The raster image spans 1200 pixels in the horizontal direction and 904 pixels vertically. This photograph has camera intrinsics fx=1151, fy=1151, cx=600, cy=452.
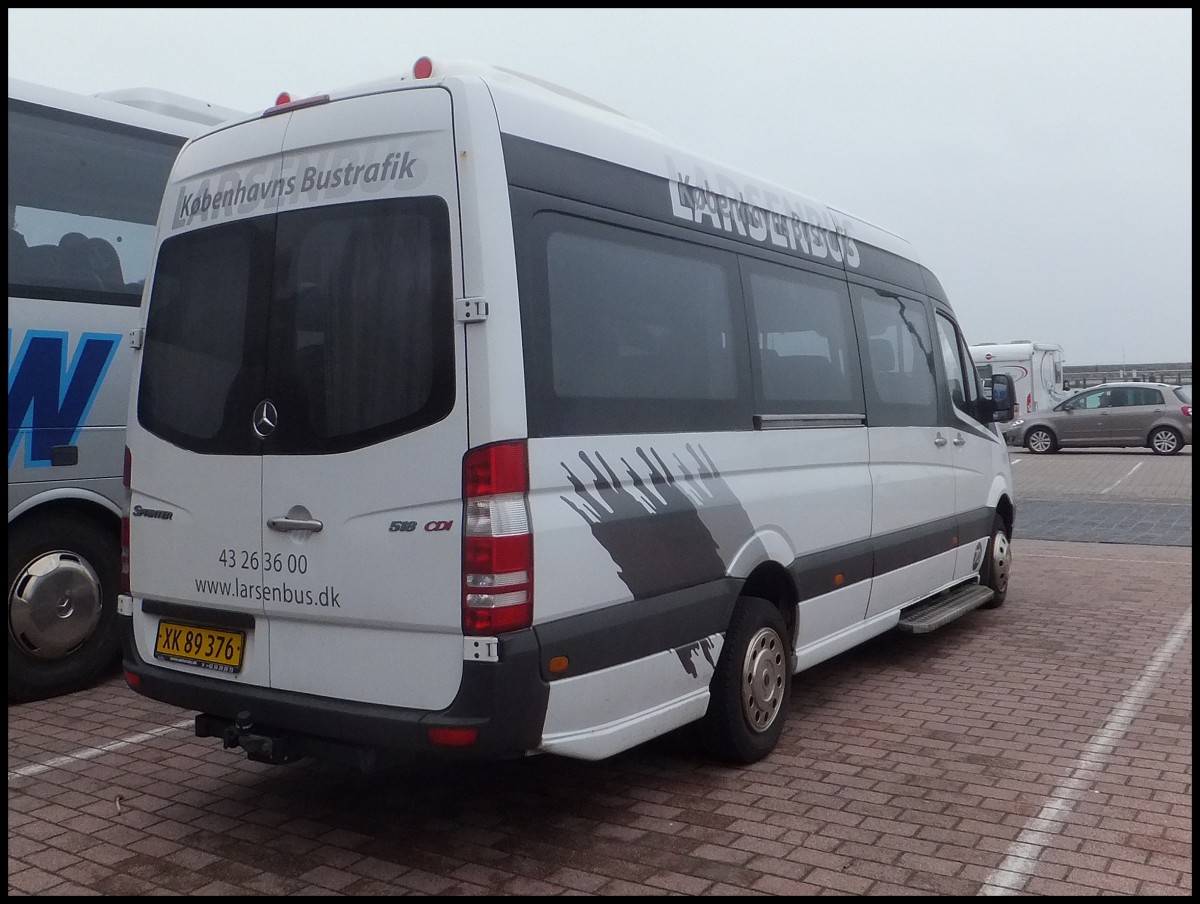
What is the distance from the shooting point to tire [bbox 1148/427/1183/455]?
82.0 feet

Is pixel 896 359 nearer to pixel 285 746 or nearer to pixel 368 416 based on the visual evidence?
pixel 368 416

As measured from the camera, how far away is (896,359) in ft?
22.7

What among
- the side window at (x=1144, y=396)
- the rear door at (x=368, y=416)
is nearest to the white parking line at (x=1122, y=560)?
the rear door at (x=368, y=416)

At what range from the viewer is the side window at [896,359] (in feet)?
21.4

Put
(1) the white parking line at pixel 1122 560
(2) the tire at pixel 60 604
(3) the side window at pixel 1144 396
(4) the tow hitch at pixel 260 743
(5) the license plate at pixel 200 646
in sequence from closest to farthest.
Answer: (4) the tow hitch at pixel 260 743, (5) the license plate at pixel 200 646, (2) the tire at pixel 60 604, (1) the white parking line at pixel 1122 560, (3) the side window at pixel 1144 396

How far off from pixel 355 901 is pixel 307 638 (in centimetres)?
89

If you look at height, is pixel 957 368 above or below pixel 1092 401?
below

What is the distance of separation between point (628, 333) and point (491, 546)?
1171 mm

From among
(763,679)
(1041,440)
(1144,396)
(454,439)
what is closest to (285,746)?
(454,439)

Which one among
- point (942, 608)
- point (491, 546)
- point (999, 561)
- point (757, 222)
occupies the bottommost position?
point (942, 608)

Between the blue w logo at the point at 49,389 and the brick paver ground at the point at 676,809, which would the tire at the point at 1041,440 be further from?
the blue w logo at the point at 49,389

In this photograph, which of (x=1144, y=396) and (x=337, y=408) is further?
(x=1144, y=396)

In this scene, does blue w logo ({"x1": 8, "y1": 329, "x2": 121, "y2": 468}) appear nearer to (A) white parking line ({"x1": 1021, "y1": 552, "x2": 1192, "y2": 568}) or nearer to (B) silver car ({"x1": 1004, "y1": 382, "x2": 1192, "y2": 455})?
(A) white parking line ({"x1": 1021, "y1": 552, "x2": 1192, "y2": 568})

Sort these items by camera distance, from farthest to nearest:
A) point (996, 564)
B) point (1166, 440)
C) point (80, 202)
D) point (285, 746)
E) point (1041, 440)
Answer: point (1041, 440)
point (1166, 440)
point (996, 564)
point (80, 202)
point (285, 746)
